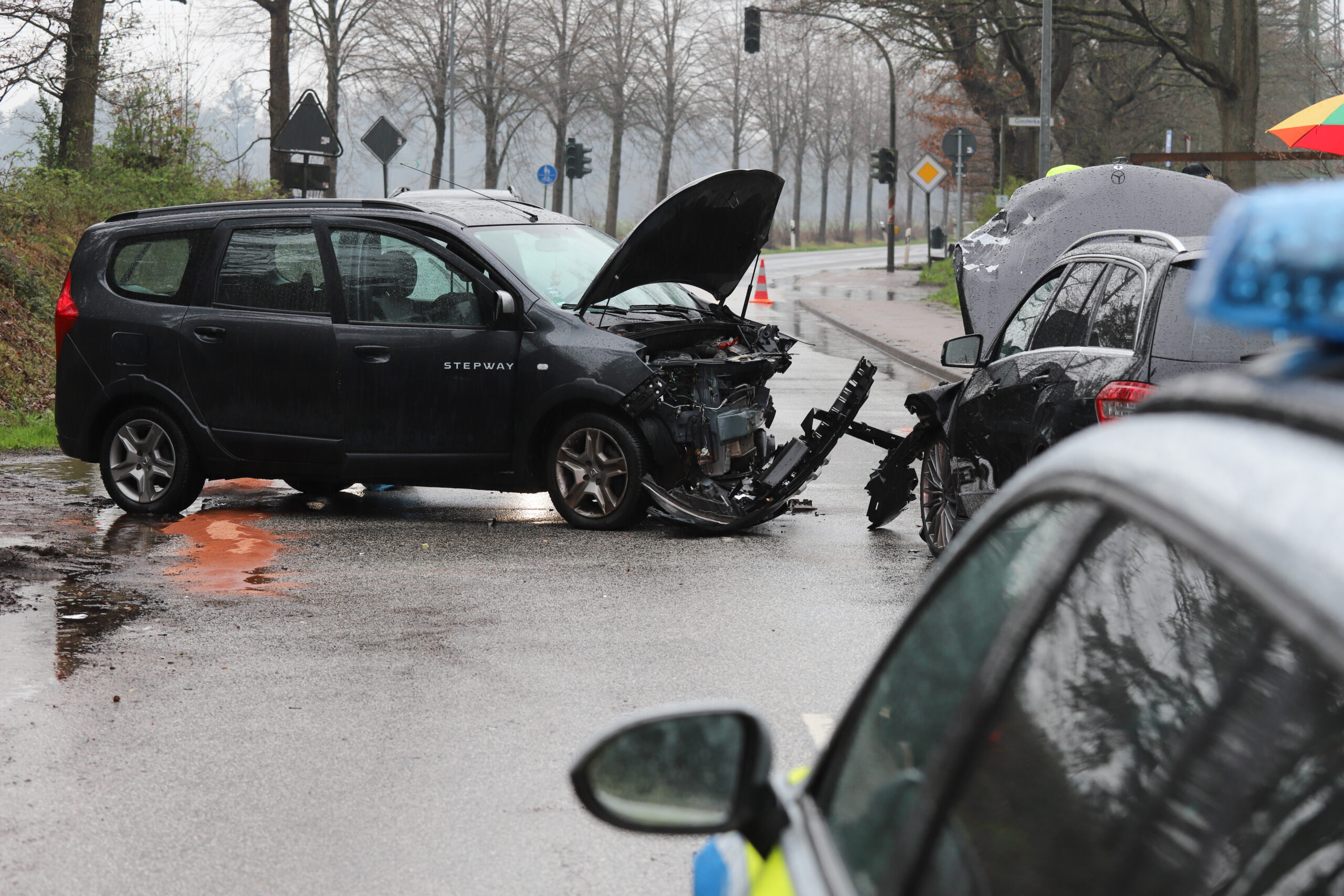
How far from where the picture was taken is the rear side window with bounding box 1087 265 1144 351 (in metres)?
6.58

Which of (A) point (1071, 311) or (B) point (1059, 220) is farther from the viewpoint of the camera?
(B) point (1059, 220)

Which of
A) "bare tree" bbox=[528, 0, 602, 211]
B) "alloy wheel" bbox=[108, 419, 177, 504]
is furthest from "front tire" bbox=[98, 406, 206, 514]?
"bare tree" bbox=[528, 0, 602, 211]

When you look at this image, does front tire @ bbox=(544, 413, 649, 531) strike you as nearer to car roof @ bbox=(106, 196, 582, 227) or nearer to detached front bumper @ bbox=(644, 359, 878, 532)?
detached front bumper @ bbox=(644, 359, 878, 532)

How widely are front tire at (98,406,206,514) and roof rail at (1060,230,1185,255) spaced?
5579 mm

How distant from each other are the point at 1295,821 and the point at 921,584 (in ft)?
21.6

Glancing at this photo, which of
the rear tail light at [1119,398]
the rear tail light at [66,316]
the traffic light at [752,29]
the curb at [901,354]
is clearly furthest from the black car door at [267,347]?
the traffic light at [752,29]

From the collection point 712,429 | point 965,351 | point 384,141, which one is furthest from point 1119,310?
point 384,141

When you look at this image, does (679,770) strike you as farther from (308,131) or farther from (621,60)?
(621,60)

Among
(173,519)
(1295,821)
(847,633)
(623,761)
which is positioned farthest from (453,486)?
(1295,821)

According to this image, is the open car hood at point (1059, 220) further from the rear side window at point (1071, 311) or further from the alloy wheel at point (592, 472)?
the rear side window at point (1071, 311)

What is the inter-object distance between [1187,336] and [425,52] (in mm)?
49767

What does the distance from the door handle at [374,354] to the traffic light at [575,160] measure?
36485mm

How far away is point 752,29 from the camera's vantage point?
37812 mm

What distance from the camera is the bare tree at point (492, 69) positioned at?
183ft
